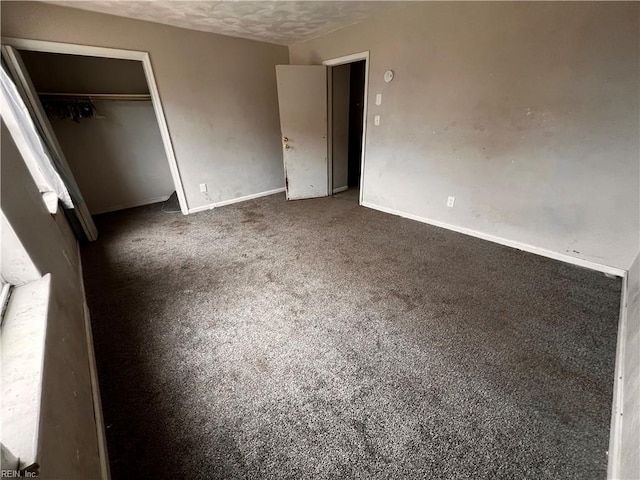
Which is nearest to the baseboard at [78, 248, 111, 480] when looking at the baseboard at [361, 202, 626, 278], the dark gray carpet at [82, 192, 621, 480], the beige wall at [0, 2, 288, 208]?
the dark gray carpet at [82, 192, 621, 480]

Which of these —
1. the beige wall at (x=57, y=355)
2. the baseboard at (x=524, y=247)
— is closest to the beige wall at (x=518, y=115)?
the baseboard at (x=524, y=247)

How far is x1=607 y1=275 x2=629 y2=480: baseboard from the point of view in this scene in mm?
958

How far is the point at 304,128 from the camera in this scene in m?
3.69

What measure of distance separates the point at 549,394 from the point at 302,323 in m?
1.29

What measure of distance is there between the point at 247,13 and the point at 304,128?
1.40m

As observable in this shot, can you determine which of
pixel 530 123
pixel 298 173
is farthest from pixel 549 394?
pixel 298 173

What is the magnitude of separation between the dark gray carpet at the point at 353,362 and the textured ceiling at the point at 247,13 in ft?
7.28

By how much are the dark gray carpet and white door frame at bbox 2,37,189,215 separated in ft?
4.12

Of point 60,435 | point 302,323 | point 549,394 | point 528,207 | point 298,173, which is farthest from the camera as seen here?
point 298,173

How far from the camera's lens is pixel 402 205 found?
3240 mm

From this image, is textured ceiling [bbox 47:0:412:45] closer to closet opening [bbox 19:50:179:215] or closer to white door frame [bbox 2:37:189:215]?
white door frame [bbox 2:37:189:215]

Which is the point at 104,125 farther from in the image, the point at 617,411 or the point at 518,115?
the point at 617,411

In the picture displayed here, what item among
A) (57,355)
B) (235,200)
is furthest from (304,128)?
(57,355)

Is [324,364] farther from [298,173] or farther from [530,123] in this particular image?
[298,173]
